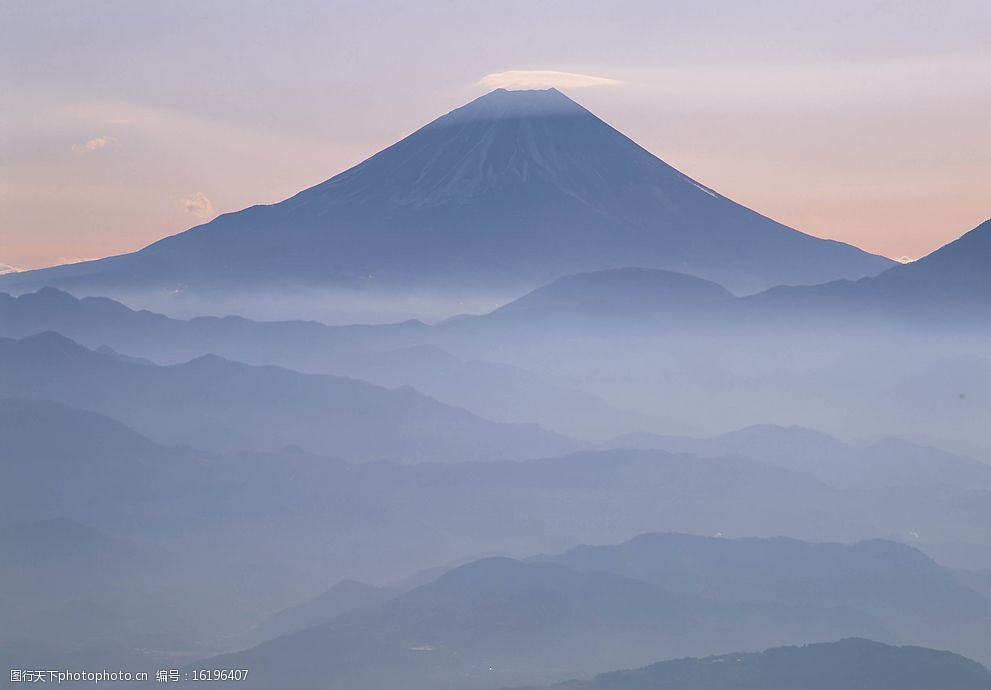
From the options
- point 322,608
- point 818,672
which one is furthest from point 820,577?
point 322,608

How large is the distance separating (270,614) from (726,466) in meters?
77.0

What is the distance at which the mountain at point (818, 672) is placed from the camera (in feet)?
365

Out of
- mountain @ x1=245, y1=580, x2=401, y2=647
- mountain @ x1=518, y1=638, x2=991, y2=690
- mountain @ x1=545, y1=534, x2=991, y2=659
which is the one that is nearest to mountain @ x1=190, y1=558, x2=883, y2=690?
mountain @ x1=245, y1=580, x2=401, y2=647

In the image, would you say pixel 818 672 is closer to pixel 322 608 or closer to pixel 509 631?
pixel 509 631

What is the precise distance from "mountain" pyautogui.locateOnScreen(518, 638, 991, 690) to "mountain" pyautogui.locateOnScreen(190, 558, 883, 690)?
8764 millimetres

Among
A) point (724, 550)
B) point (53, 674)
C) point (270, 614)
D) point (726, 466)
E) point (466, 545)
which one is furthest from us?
point (726, 466)

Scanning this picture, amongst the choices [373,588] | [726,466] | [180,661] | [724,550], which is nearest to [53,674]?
[180,661]

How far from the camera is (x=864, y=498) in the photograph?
183m

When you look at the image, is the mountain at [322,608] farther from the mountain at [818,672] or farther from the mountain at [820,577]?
the mountain at [818,672]

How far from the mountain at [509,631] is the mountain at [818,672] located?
8.76m

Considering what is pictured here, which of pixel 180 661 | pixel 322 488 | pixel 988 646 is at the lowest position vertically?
pixel 988 646

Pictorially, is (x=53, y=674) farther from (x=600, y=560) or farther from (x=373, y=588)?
(x=600, y=560)

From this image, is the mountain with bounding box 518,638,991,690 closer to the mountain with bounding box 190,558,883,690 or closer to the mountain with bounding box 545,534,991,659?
the mountain with bounding box 190,558,883,690

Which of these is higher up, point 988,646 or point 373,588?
point 373,588
